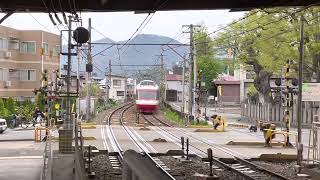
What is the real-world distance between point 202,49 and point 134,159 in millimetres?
76891

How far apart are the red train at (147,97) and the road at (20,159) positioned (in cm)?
3155

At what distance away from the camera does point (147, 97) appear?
63781 mm

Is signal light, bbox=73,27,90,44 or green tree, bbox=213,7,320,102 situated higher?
green tree, bbox=213,7,320,102

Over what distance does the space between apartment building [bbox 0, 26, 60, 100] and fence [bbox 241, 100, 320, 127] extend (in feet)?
74.6

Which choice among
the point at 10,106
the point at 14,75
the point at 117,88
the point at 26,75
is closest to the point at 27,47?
the point at 26,75

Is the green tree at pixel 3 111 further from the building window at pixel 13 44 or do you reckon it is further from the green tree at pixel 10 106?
the building window at pixel 13 44

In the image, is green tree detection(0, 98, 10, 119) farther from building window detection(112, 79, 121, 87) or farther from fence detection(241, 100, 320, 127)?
building window detection(112, 79, 121, 87)

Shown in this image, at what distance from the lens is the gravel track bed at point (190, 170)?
1678cm

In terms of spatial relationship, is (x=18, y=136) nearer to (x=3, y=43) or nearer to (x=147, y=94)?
(x=3, y=43)

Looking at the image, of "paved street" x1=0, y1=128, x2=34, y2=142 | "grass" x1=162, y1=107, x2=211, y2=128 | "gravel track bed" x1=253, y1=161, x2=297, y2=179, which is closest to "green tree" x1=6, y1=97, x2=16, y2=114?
"paved street" x1=0, y1=128, x2=34, y2=142

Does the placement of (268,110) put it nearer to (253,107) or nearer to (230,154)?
(253,107)

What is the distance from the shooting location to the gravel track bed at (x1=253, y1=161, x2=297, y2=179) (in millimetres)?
17438

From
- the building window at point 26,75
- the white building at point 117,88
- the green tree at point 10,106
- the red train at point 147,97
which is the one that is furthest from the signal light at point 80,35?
the white building at point 117,88

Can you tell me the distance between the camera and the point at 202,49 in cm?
8088
